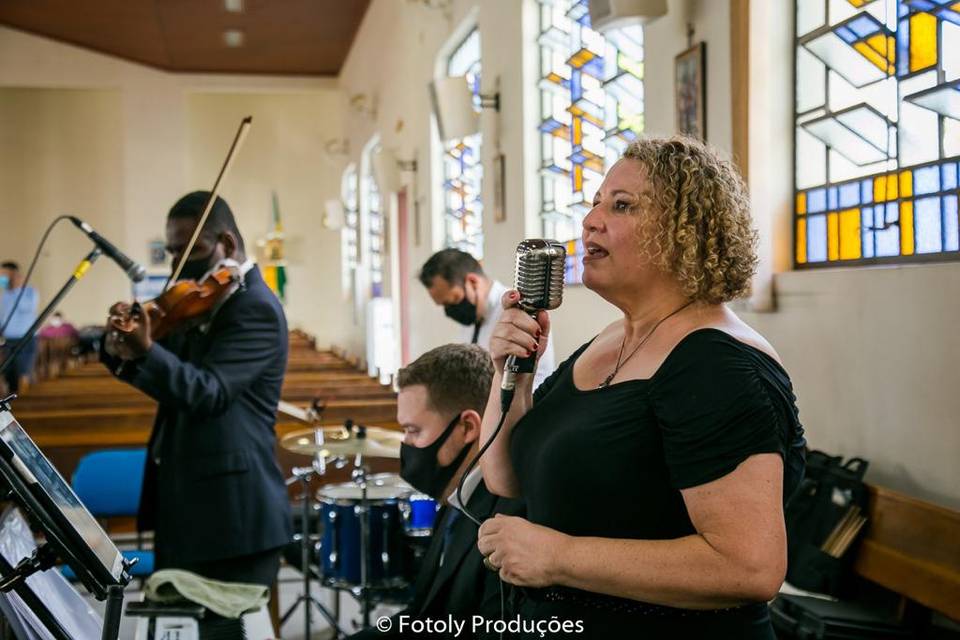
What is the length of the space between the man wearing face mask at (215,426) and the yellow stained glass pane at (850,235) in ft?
5.66

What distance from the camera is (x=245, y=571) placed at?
310 centimetres

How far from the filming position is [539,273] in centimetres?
153

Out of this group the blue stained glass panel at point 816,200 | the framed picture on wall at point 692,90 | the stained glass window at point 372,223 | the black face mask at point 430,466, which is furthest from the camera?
the stained glass window at point 372,223

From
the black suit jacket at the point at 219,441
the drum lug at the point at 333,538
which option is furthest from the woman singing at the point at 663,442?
the drum lug at the point at 333,538

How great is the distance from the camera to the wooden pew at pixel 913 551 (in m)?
2.55

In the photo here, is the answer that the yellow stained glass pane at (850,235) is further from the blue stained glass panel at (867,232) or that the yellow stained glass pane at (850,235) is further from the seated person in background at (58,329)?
the seated person in background at (58,329)

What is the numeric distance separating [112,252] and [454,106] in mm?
4303

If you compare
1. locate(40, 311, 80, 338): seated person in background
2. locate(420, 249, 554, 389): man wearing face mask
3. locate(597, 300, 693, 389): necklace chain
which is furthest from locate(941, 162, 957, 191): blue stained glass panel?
locate(40, 311, 80, 338): seated person in background

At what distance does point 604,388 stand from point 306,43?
1462 cm

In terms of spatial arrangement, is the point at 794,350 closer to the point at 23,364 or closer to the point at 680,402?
the point at 680,402

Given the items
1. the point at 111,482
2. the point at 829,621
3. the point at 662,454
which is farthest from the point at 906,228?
the point at 111,482

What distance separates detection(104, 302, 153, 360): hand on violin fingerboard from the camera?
2895mm

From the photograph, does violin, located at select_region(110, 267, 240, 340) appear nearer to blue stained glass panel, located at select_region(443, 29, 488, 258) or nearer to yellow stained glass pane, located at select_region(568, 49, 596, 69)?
yellow stained glass pane, located at select_region(568, 49, 596, 69)

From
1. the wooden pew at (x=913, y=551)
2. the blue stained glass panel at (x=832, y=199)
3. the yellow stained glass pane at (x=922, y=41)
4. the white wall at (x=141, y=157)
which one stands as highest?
the white wall at (x=141, y=157)
